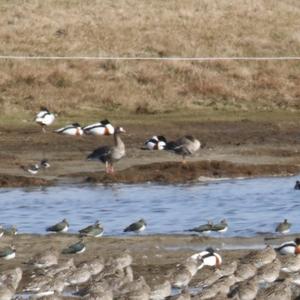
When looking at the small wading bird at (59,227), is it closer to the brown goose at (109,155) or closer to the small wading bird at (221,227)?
the small wading bird at (221,227)

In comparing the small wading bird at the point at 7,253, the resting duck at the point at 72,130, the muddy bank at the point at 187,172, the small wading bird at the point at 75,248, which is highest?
the small wading bird at the point at 7,253

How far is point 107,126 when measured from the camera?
1174 inches

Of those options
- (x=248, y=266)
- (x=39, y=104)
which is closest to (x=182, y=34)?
(x=39, y=104)

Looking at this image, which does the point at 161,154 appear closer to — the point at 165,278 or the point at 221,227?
the point at 221,227

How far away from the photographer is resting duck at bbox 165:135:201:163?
26.6 metres

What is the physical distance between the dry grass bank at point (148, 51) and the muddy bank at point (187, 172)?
7.91 meters

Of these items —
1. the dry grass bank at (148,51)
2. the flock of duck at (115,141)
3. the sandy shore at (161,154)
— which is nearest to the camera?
the sandy shore at (161,154)

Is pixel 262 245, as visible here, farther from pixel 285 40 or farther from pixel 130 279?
pixel 285 40

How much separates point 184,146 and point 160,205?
491cm

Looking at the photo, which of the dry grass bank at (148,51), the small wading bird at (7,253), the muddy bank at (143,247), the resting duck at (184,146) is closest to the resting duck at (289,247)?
the muddy bank at (143,247)

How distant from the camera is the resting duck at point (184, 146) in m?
26.6

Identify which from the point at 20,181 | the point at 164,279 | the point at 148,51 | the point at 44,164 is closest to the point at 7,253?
the point at 164,279

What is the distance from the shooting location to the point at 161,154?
28203 millimetres

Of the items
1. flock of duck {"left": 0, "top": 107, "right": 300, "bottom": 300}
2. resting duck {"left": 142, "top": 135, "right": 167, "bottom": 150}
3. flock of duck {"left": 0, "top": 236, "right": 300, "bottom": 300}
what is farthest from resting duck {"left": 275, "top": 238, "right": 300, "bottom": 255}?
resting duck {"left": 142, "top": 135, "right": 167, "bottom": 150}
